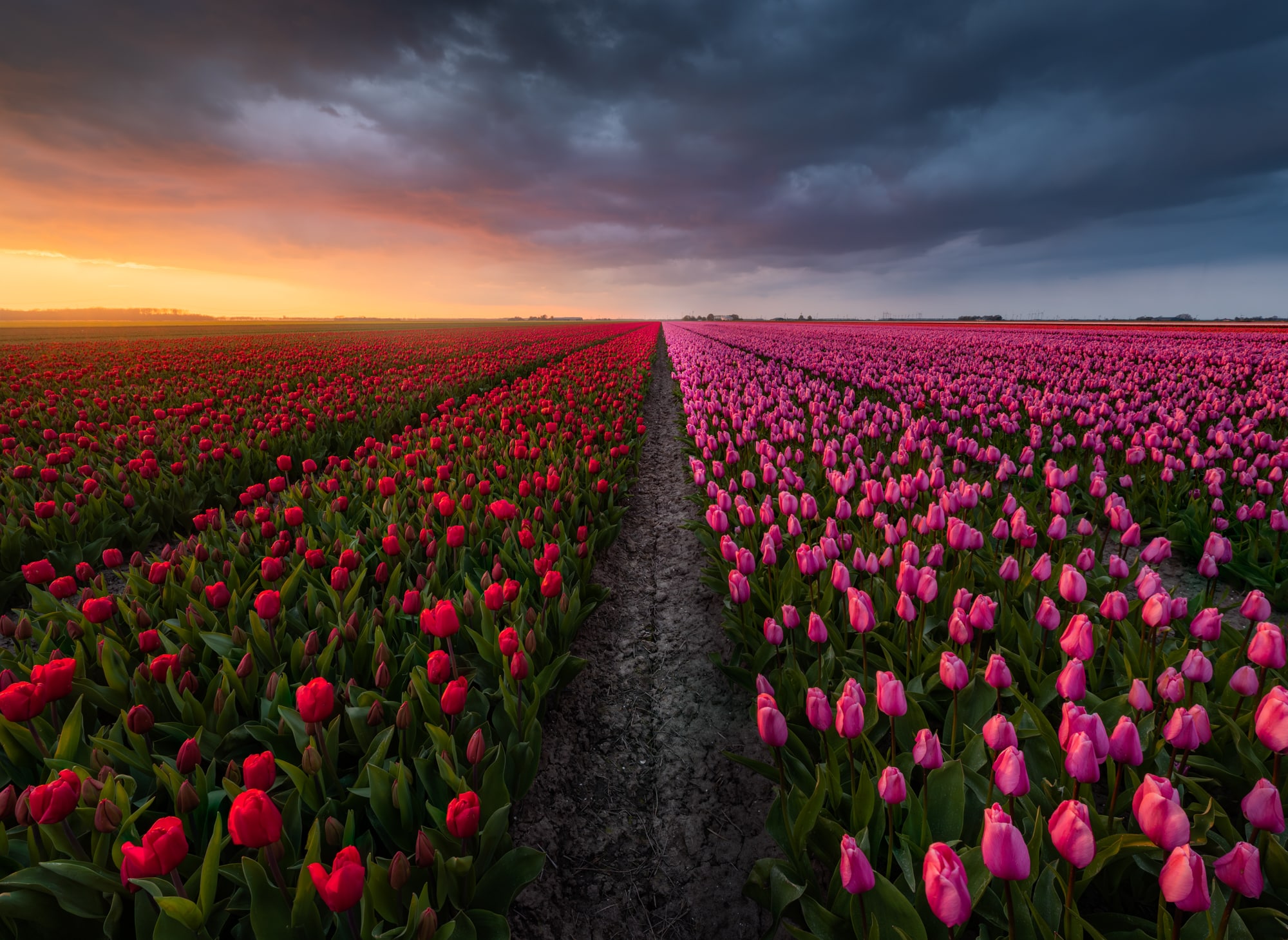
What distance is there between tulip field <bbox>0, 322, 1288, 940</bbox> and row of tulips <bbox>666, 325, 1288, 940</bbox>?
0.02 meters

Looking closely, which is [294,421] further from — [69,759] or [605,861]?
[605,861]

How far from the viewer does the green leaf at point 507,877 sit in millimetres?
2115

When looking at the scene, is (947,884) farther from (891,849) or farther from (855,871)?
(891,849)

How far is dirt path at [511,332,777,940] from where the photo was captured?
2504 mm


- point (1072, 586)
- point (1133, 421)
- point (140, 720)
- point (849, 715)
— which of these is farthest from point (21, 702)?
point (1133, 421)

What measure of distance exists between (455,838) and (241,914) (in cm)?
72

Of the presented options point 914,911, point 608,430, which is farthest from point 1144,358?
point 914,911

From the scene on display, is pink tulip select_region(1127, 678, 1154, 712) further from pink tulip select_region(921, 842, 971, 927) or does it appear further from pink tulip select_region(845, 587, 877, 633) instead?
pink tulip select_region(921, 842, 971, 927)

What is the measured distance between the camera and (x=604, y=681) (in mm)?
4102

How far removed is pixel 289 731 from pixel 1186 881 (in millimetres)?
3071

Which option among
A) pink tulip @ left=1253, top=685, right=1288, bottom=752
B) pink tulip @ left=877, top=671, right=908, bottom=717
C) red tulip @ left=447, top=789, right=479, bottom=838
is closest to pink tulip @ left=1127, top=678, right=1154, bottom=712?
pink tulip @ left=1253, top=685, right=1288, bottom=752

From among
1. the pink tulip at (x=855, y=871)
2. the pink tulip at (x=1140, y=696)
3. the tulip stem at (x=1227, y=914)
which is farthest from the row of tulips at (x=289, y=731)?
the pink tulip at (x=1140, y=696)

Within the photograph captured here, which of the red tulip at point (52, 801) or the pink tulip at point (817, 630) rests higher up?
the pink tulip at point (817, 630)

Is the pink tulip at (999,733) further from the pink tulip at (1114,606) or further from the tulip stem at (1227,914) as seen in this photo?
the pink tulip at (1114,606)
